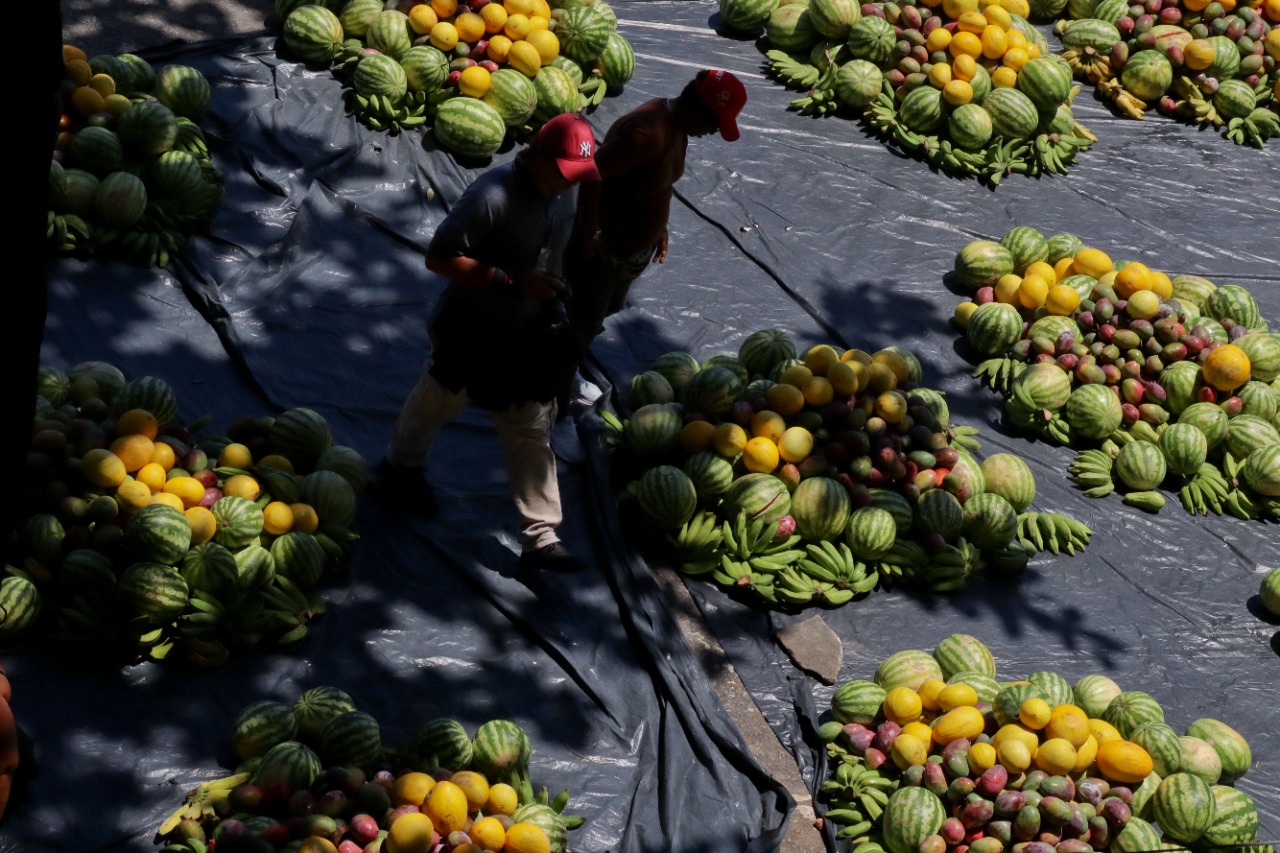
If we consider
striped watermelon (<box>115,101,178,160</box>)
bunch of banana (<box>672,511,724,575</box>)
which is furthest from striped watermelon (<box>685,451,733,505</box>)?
striped watermelon (<box>115,101,178,160</box>)

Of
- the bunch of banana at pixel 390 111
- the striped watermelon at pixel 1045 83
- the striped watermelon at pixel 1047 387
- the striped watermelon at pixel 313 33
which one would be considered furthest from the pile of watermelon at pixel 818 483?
the striped watermelon at pixel 1045 83

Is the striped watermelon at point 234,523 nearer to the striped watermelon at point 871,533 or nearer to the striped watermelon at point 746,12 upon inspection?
the striped watermelon at point 871,533

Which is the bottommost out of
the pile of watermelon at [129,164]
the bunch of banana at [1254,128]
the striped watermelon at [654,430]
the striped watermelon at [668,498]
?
the striped watermelon at [668,498]

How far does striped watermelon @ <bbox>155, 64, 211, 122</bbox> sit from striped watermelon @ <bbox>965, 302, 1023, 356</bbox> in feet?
12.8

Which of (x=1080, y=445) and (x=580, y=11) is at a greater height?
(x=580, y=11)

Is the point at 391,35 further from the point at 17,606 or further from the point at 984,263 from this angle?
the point at 17,606

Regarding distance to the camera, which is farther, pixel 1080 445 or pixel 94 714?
pixel 1080 445

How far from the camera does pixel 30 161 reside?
183 cm

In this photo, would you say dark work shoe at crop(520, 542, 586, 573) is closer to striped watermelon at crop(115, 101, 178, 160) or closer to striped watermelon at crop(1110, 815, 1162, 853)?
striped watermelon at crop(1110, 815, 1162, 853)

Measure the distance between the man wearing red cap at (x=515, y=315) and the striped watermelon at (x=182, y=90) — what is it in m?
2.46

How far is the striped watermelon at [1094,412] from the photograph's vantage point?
19.6ft

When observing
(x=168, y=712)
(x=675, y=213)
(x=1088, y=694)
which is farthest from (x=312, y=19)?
(x=1088, y=694)

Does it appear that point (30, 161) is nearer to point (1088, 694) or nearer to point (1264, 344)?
point (1088, 694)

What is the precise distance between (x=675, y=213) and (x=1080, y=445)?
235 cm
